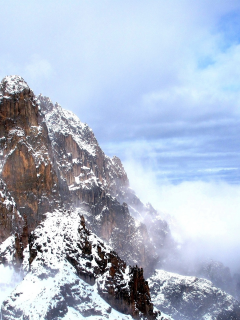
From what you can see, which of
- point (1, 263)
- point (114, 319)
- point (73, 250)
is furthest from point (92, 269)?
point (1, 263)

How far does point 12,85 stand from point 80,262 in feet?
320

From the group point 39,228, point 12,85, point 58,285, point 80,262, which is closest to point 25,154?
point 12,85

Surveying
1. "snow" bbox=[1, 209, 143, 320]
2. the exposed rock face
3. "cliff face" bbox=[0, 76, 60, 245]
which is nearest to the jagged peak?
"cliff face" bbox=[0, 76, 60, 245]

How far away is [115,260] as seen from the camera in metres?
110

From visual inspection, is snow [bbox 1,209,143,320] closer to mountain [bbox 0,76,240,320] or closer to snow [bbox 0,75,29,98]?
mountain [bbox 0,76,240,320]

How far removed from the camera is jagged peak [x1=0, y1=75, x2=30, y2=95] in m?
168

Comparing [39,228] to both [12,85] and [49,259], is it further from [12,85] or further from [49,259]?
[12,85]

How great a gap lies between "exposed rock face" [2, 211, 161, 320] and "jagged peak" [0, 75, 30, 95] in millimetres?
75609

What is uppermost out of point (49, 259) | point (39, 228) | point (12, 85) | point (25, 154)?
point (12, 85)

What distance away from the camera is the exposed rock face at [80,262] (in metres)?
95.1

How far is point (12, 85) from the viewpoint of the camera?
16975cm

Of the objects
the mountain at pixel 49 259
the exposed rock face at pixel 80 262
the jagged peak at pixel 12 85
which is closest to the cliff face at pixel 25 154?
the jagged peak at pixel 12 85

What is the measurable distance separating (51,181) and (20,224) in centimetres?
3046

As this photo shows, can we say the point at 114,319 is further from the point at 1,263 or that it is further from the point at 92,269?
the point at 1,263
